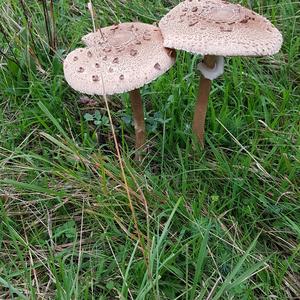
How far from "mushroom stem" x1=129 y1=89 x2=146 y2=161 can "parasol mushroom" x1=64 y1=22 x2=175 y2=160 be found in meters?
0.31

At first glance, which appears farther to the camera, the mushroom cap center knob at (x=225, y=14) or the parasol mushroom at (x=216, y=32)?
the mushroom cap center knob at (x=225, y=14)

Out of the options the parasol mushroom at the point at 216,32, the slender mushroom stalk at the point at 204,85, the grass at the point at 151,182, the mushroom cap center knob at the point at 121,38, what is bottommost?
the grass at the point at 151,182

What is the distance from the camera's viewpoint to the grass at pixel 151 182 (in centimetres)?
225

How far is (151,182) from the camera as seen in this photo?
2.63 metres

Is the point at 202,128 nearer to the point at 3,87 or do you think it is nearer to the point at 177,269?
the point at 177,269

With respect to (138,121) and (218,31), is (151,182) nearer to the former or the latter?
(138,121)

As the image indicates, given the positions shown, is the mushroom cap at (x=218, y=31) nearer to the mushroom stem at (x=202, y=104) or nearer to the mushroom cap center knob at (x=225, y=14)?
the mushroom cap center knob at (x=225, y=14)

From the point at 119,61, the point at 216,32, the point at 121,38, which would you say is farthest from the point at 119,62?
the point at 216,32

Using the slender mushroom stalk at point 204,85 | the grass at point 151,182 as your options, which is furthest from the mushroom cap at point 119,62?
the grass at point 151,182

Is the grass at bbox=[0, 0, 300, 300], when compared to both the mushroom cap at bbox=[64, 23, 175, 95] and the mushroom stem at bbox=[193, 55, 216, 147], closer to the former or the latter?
the mushroom stem at bbox=[193, 55, 216, 147]

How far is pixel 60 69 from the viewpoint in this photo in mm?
3238

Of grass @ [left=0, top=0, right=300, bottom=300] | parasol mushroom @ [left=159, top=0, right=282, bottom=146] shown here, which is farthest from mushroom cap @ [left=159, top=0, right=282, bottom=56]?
grass @ [left=0, top=0, right=300, bottom=300]

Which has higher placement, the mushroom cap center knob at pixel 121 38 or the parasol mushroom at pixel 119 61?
the mushroom cap center knob at pixel 121 38

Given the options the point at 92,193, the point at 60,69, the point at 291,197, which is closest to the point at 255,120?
the point at 291,197
